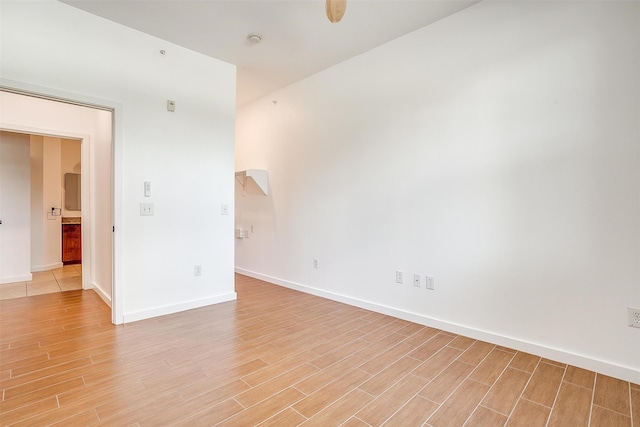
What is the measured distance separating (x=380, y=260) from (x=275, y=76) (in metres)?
2.72

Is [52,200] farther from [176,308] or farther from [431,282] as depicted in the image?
[431,282]

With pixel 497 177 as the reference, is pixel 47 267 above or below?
below

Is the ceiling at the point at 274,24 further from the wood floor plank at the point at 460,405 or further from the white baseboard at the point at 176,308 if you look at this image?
the wood floor plank at the point at 460,405

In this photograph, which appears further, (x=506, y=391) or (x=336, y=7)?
(x=506, y=391)

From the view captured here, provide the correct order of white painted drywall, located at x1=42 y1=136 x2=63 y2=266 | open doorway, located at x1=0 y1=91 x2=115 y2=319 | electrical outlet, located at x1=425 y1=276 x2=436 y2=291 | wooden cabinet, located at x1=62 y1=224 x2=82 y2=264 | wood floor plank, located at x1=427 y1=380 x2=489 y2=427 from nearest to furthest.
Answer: wood floor plank, located at x1=427 y1=380 x2=489 y2=427 → electrical outlet, located at x1=425 y1=276 x2=436 y2=291 → open doorway, located at x1=0 y1=91 x2=115 y2=319 → white painted drywall, located at x1=42 y1=136 x2=63 y2=266 → wooden cabinet, located at x1=62 y1=224 x2=82 y2=264

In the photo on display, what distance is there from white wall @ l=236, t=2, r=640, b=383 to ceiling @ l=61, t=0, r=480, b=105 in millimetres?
220

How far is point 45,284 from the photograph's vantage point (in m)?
4.30

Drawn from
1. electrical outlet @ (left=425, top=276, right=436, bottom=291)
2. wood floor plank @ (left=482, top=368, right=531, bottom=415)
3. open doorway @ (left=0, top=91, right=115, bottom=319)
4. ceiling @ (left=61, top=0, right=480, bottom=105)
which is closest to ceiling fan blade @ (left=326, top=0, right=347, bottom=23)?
ceiling @ (left=61, top=0, right=480, bottom=105)

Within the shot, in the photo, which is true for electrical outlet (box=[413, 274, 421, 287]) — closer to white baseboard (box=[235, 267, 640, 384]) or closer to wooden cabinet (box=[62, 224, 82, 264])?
white baseboard (box=[235, 267, 640, 384])

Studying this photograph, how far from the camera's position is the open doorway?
3.61m

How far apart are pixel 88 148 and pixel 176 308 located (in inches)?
101

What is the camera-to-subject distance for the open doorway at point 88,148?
3613 mm

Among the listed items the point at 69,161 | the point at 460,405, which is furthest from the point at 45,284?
the point at 460,405

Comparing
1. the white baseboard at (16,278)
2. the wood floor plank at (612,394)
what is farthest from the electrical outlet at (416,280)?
the white baseboard at (16,278)
